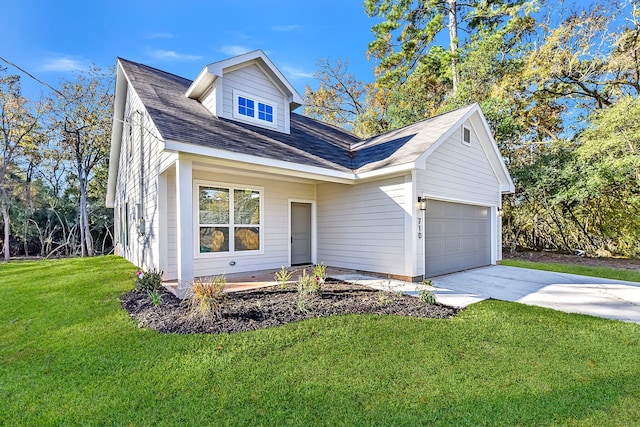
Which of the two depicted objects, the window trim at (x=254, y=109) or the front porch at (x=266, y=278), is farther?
the window trim at (x=254, y=109)

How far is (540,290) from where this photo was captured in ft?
19.7

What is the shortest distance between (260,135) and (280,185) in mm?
1486

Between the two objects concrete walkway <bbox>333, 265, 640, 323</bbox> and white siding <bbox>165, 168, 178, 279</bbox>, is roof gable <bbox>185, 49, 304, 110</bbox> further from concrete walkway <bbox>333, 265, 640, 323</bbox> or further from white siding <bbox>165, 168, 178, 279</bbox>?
concrete walkway <bbox>333, 265, 640, 323</bbox>

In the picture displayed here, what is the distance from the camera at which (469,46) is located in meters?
13.9

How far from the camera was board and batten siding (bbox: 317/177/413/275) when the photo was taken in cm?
692

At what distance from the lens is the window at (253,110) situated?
8.07 m

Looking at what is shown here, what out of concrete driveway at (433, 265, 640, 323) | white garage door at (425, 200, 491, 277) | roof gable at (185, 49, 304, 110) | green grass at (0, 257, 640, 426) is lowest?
concrete driveway at (433, 265, 640, 323)

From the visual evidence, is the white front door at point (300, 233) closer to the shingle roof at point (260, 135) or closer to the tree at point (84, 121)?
the shingle roof at point (260, 135)

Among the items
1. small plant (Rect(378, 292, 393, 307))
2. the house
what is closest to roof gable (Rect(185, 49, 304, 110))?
the house

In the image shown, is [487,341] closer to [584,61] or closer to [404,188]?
[404,188]

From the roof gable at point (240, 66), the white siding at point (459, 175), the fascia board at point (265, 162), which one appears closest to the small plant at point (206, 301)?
the fascia board at point (265, 162)

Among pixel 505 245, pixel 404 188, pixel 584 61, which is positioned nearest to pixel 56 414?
pixel 404 188

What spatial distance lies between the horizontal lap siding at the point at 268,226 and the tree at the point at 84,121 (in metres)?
11.8

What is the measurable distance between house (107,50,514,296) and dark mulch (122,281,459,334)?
2.70 feet
